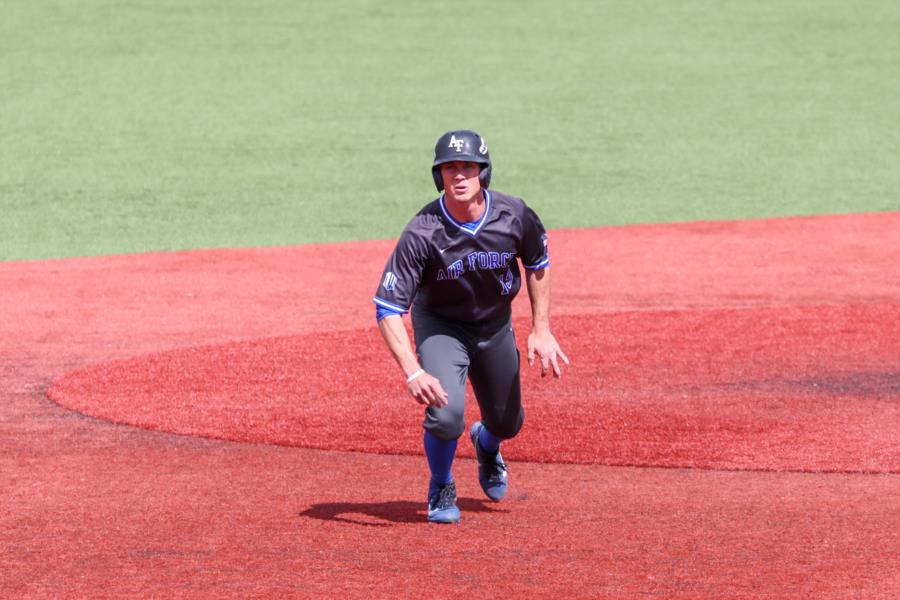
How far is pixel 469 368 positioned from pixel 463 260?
0.62m

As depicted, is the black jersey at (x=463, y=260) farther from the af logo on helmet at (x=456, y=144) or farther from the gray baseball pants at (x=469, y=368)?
the af logo on helmet at (x=456, y=144)

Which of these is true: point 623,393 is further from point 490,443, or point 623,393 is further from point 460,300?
point 460,300

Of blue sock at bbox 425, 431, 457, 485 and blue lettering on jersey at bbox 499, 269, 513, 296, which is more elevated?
blue lettering on jersey at bbox 499, 269, 513, 296

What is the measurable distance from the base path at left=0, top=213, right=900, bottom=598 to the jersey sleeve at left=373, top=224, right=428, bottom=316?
1.00 metres

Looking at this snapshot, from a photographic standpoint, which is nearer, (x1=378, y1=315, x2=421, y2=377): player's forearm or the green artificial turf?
(x1=378, y1=315, x2=421, y2=377): player's forearm

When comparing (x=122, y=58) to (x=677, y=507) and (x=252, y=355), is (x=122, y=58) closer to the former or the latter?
(x=252, y=355)

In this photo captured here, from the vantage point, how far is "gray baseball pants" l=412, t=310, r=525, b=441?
634 centimetres

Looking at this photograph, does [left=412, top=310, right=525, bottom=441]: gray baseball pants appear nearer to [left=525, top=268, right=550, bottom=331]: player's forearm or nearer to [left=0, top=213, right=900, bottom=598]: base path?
[left=525, top=268, right=550, bottom=331]: player's forearm

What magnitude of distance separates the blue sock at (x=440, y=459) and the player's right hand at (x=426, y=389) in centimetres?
44

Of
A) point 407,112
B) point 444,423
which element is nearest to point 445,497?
point 444,423

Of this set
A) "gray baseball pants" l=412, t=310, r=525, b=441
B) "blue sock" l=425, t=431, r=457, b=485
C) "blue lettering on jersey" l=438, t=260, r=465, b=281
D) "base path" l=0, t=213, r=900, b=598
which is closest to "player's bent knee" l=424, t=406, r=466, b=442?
"gray baseball pants" l=412, t=310, r=525, b=441

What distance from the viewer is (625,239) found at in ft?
49.1

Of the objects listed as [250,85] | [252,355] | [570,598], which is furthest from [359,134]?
[570,598]

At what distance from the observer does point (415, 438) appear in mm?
8164
